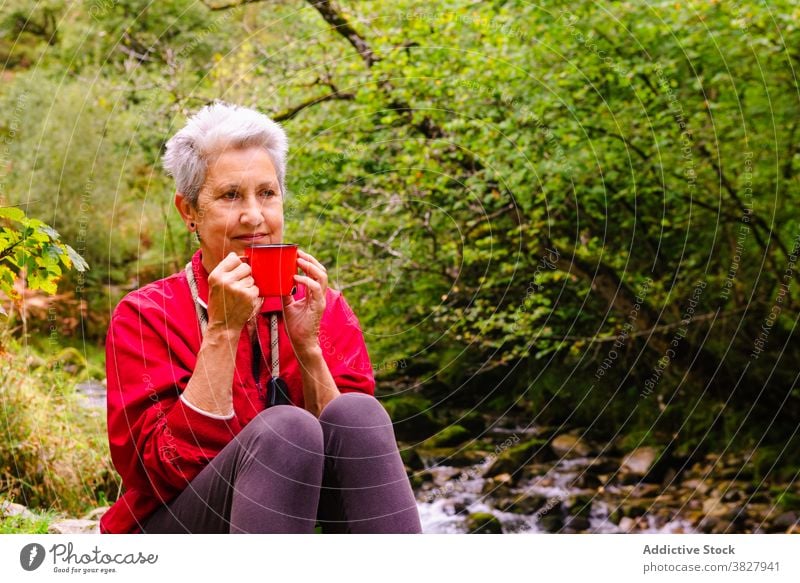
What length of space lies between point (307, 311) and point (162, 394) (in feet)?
1.25

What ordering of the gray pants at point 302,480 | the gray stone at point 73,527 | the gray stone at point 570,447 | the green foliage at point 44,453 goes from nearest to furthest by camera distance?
the gray pants at point 302,480 → the gray stone at point 73,527 → the green foliage at point 44,453 → the gray stone at point 570,447

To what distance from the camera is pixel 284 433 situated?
175 cm

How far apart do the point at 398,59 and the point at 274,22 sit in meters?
0.90

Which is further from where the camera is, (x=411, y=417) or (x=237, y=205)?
(x=411, y=417)

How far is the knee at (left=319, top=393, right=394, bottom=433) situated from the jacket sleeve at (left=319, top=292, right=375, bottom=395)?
182mm

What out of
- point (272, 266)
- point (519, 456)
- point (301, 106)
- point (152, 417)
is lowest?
point (519, 456)

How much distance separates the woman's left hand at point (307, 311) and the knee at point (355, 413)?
0.51 ft

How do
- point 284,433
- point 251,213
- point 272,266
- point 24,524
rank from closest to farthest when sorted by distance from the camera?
point 284,433 < point 272,266 < point 251,213 < point 24,524

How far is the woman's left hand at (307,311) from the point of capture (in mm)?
1987

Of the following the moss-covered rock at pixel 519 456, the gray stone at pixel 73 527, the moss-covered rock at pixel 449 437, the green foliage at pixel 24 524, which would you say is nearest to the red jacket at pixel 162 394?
the green foliage at pixel 24 524

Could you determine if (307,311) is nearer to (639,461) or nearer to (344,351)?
(344,351)

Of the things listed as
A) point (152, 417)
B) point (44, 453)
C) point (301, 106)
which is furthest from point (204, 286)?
point (301, 106)

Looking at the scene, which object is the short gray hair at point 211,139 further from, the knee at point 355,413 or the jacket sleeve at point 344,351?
the knee at point 355,413

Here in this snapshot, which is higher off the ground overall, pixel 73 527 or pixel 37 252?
pixel 37 252
